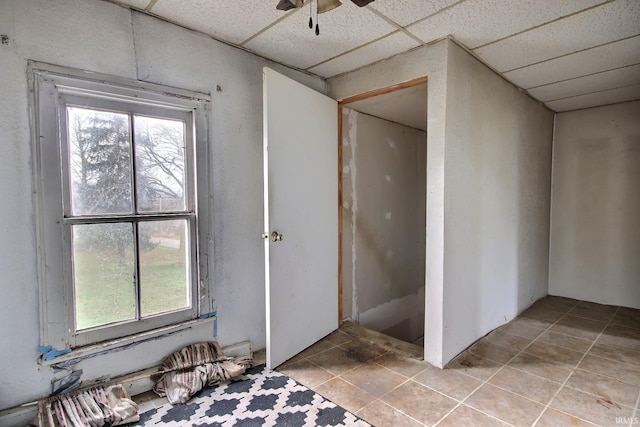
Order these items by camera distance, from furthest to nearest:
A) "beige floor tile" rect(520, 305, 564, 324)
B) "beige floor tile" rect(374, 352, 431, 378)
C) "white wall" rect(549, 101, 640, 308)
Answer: "white wall" rect(549, 101, 640, 308)
"beige floor tile" rect(520, 305, 564, 324)
"beige floor tile" rect(374, 352, 431, 378)

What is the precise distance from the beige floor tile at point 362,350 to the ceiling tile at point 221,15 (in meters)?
2.47

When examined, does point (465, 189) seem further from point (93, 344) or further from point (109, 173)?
point (93, 344)

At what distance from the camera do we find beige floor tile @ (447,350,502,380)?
7.77ft

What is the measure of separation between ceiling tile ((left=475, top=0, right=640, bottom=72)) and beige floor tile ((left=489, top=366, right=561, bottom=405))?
233 cm

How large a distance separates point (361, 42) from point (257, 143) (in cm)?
107

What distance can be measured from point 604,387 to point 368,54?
9.26 feet

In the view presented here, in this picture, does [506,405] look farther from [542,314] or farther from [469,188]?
[542,314]

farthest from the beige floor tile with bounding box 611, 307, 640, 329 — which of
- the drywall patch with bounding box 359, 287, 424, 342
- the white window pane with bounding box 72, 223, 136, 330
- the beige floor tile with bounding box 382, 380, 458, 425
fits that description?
the white window pane with bounding box 72, 223, 136, 330

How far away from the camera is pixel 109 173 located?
2.01 metres

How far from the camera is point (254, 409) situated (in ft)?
6.47

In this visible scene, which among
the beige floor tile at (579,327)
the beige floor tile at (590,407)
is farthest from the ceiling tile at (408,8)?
the beige floor tile at (579,327)

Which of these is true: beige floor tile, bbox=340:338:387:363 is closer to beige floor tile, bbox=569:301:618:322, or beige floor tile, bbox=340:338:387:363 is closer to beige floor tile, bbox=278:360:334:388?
beige floor tile, bbox=278:360:334:388

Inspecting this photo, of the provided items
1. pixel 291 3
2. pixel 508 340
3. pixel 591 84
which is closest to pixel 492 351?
pixel 508 340

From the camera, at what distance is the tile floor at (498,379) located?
1909 mm
